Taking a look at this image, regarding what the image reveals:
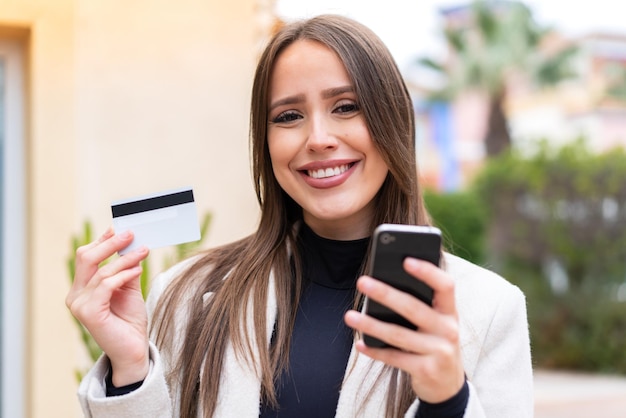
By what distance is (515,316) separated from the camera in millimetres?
1955

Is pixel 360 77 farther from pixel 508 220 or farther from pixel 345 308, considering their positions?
pixel 508 220

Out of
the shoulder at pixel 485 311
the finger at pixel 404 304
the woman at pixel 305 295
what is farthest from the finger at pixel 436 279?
the shoulder at pixel 485 311

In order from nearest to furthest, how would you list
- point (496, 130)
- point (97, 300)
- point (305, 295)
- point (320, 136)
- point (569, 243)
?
point (97, 300), point (320, 136), point (305, 295), point (569, 243), point (496, 130)

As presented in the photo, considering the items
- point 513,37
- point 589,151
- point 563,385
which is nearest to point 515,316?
point 563,385

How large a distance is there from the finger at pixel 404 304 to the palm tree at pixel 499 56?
56.6 feet

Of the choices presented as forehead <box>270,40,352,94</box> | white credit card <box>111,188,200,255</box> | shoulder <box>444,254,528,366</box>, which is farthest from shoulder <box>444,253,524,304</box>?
white credit card <box>111,188,200,255</box>

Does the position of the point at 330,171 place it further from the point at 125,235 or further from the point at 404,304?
the point at 404,304

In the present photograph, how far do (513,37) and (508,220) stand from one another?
22.7 ft

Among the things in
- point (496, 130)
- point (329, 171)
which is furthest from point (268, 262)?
point (496, 130)

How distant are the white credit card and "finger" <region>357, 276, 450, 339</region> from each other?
534 mm

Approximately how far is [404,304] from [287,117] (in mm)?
757

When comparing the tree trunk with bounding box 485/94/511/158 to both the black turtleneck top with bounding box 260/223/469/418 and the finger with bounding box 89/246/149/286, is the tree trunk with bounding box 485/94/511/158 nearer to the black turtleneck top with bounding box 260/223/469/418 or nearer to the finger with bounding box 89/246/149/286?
the black turtleneck top with bounding box 260/223/469/418

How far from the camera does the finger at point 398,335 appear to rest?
4.57ft

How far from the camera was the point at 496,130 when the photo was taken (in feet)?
61.7
